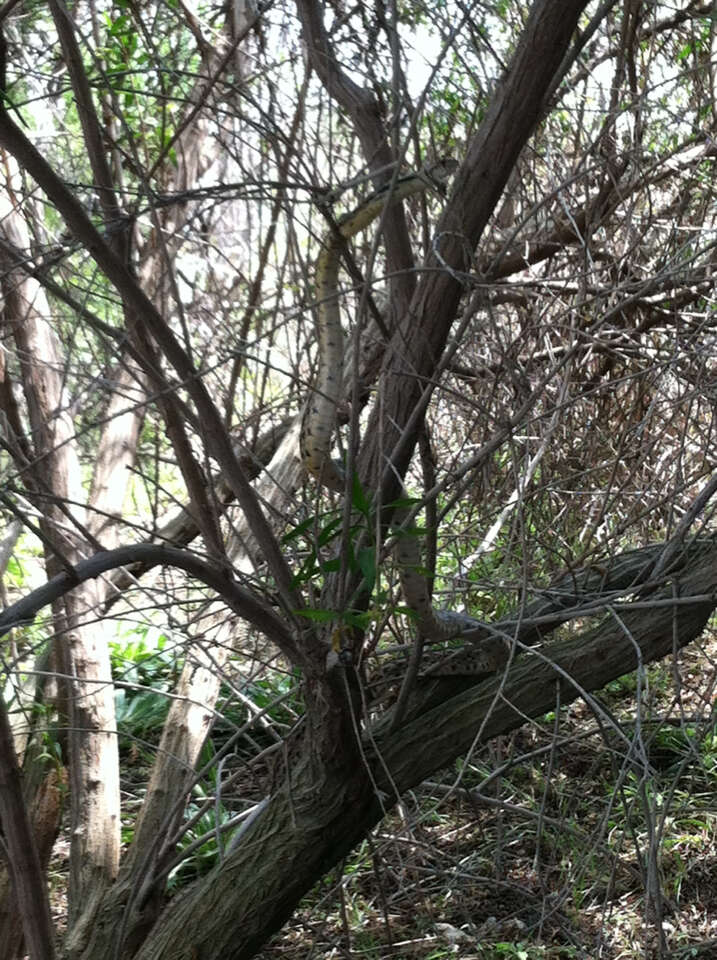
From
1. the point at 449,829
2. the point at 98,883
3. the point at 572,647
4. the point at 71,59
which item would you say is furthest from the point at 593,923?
the point at 71,59

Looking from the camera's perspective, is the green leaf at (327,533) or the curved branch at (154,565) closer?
the curved branch at (154,565)

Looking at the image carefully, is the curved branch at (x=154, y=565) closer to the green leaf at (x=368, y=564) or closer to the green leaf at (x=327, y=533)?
the green leaf at (x=327, y=533)

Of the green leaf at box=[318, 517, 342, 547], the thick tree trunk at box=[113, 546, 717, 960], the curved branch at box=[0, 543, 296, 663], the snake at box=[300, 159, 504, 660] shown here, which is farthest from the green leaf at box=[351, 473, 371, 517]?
the thick tree trunk at box=[113, 546, 717, 960]

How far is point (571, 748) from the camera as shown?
4695 mm

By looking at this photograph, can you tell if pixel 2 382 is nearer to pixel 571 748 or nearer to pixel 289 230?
pixel 289 230

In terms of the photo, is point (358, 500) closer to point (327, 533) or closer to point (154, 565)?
point (327, 533)

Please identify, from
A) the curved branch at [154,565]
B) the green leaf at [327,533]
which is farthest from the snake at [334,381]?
the curved branch at [154,565]

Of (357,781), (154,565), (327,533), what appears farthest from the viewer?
(357,781)

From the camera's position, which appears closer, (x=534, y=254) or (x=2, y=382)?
(x=2, y=382)

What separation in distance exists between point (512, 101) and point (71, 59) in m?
1.08

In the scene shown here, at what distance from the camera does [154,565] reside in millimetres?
2396

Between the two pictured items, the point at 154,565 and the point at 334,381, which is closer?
the point at 154,565

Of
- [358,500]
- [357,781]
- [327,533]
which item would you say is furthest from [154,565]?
[357,781]

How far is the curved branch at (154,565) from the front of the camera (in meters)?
1.90
